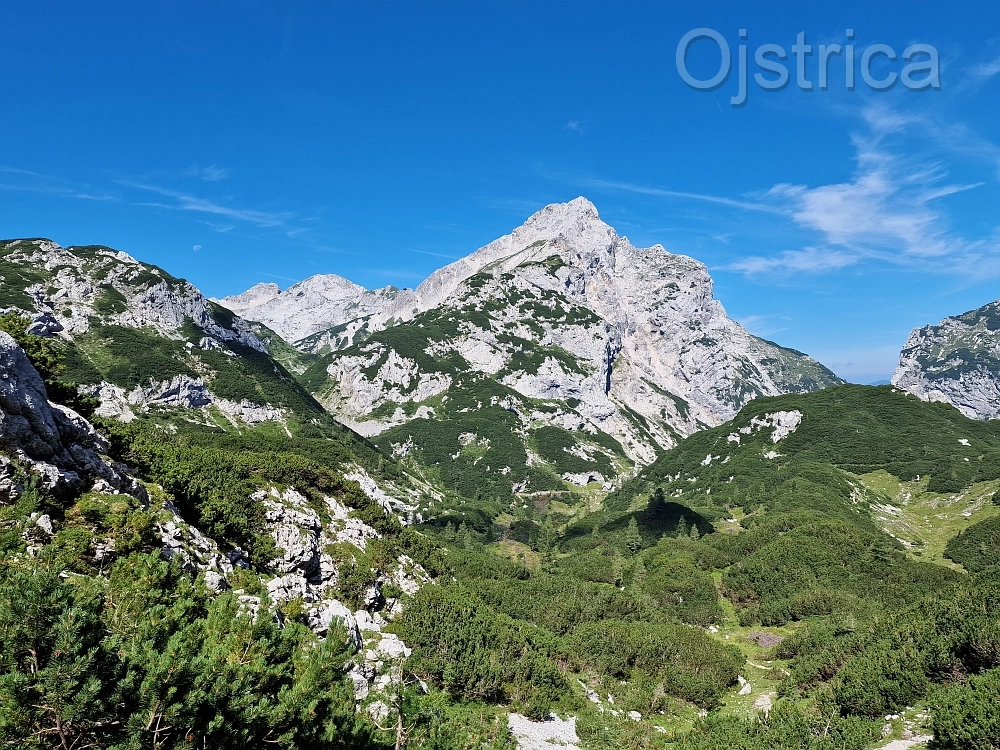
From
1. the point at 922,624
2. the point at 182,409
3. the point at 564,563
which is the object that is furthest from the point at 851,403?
the point at 182,409

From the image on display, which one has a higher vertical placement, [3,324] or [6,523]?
[3,324]

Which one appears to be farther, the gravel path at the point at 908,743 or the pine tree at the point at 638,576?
the pine tree at the point at 638,576

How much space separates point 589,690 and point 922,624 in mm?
19449

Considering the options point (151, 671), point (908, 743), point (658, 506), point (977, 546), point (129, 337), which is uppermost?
point (129, 337)

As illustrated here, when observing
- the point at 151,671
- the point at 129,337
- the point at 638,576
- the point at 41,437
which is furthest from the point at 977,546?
the point at 129,337

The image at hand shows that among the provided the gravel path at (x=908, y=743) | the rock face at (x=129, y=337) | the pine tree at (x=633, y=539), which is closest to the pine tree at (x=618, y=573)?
the pine tree at (x=633, y=539)

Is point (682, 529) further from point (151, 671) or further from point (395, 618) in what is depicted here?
point (151, 671)

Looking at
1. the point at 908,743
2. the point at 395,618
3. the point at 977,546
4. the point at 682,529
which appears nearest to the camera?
the point at 908,743

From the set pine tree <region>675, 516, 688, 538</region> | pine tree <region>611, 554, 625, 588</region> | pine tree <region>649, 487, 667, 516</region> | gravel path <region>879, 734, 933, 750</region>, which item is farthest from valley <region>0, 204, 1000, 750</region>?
pine tree <region>649, 487, 667, 516</region>

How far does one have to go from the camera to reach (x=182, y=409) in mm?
147875

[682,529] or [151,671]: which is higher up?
[682,529]

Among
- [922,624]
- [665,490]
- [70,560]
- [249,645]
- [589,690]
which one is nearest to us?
[249,645]

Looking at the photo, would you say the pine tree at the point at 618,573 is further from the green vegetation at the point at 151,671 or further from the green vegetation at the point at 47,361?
the green vegetation at the point at 151,671

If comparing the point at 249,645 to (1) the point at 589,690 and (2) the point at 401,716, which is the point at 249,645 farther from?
(1) the point at 589,690
